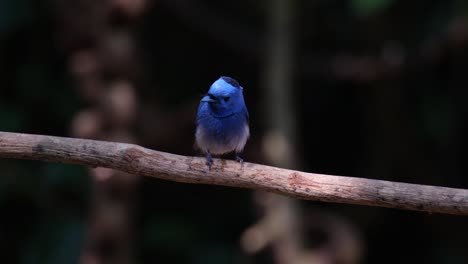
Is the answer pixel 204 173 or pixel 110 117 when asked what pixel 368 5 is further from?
pixel 204 173

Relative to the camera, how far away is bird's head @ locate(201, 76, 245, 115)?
3.88 m

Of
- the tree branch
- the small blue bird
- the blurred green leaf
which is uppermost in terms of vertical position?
the blurred green leaf

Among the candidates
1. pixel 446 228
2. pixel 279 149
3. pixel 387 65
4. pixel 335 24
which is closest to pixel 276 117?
pixel 279 149

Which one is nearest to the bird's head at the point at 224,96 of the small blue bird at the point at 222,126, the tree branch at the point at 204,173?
the small blue bird at the point at 222,126

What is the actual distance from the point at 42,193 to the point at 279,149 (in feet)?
7.64

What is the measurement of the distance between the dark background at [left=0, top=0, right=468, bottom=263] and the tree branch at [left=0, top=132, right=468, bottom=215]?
2619mm

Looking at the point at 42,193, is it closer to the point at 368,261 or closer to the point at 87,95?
the point at 87,95

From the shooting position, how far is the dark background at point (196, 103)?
6301 mm

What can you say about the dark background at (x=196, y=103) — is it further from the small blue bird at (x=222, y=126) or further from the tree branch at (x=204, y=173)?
the tree branch at (x=204, y=173)

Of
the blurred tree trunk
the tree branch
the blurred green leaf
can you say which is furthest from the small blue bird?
the blurred green leaf

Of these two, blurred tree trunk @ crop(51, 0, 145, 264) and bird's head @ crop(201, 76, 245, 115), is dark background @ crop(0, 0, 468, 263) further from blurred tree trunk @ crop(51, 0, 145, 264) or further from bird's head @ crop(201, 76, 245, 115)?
bird's head @ crop(201, 76, 245, 115)

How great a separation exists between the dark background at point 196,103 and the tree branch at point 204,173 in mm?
2619

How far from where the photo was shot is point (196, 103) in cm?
684

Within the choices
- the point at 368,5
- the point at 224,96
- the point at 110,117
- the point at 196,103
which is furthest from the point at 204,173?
the point at 196,103
